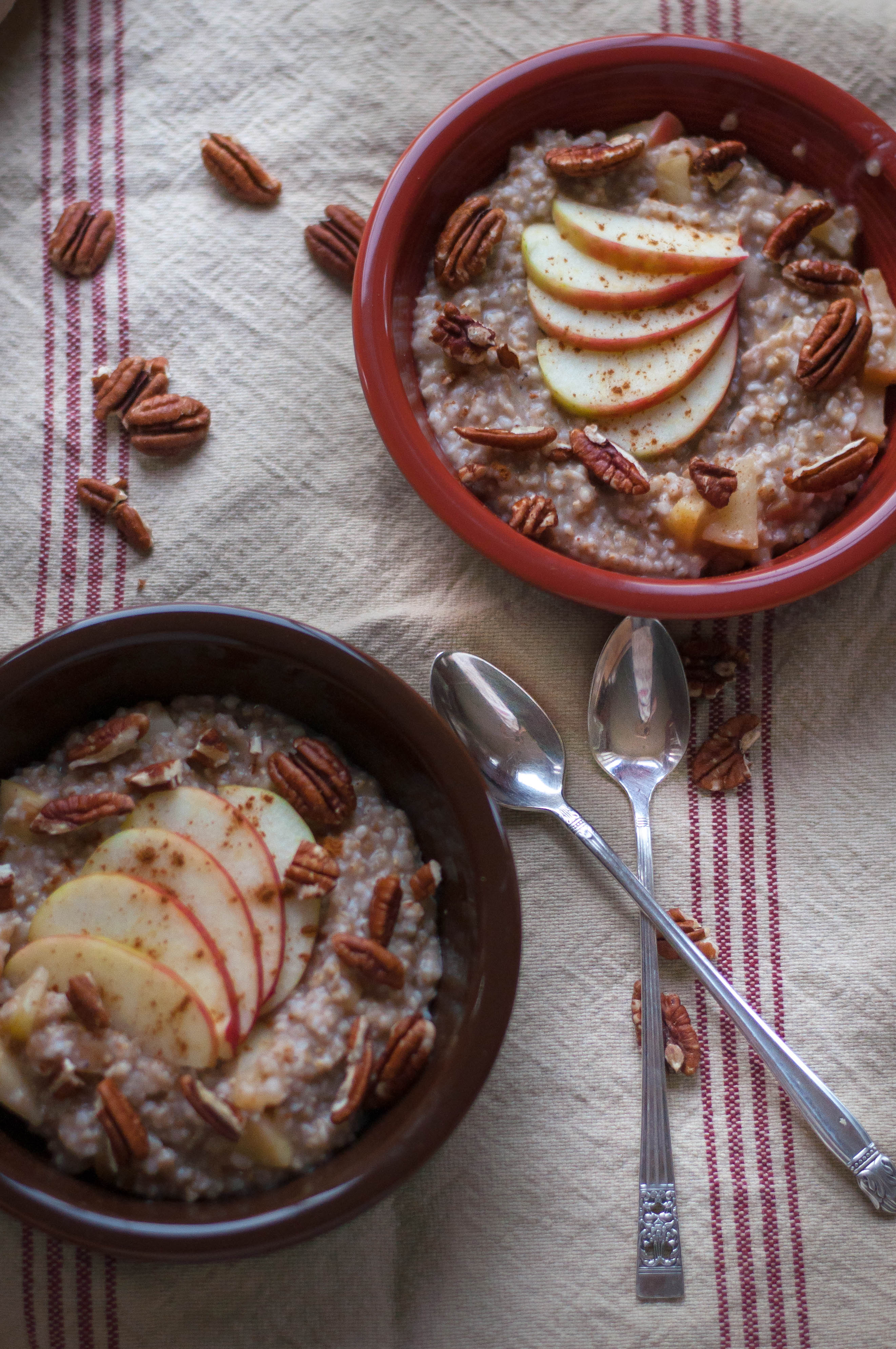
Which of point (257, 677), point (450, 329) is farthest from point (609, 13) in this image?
point (257, 677)

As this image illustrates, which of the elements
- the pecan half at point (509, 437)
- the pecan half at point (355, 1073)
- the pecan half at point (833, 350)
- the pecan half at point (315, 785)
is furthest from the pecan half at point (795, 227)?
the pecan half at point (355, 1073)

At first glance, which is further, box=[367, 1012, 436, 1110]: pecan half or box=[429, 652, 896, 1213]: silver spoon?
box=[429, 652, 896, 1213]: silver spoon

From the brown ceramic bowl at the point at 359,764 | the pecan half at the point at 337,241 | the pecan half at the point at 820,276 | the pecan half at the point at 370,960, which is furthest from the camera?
the pecan half at the point at 337,241

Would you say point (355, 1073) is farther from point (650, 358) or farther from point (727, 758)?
point (650, 358)

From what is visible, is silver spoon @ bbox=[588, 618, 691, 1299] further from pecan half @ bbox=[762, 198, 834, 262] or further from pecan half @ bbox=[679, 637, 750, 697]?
pecan half @ bbox=[762, 198, 834, 262]

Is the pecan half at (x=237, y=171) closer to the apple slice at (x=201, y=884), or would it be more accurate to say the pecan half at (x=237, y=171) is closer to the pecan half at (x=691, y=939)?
the apple slice at (x=201, y=884)

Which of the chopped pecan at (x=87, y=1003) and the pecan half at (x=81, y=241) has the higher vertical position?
the pecan half at (x=81, y=241)

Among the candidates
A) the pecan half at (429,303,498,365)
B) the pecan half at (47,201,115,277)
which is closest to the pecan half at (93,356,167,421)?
the pecan half at (47,201,115,277)
